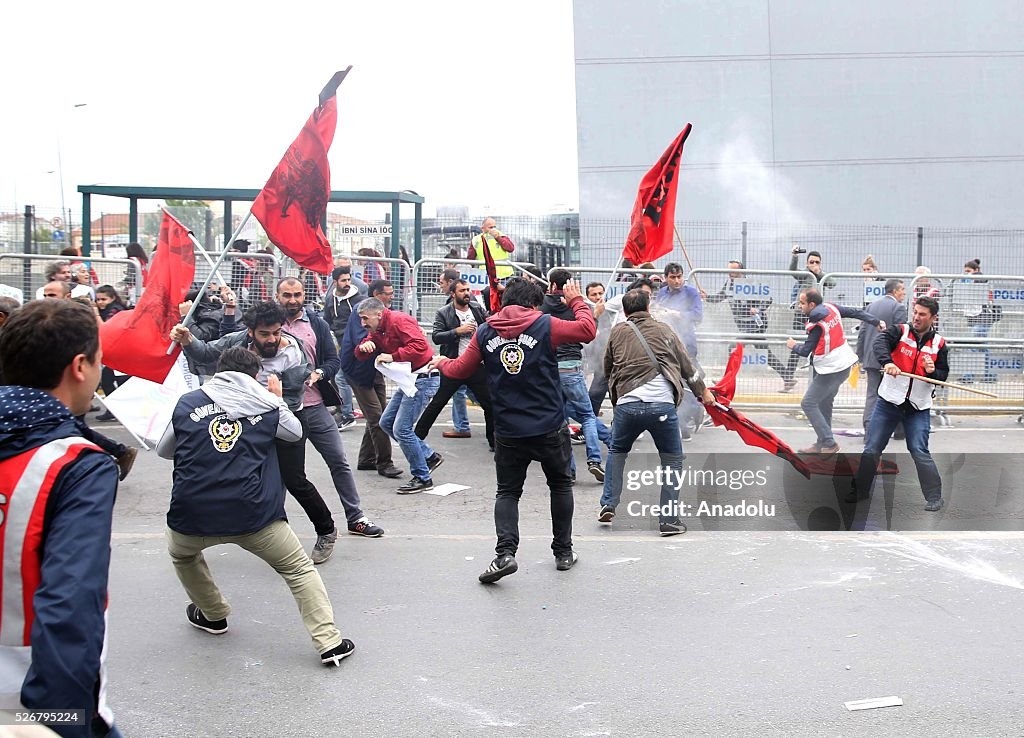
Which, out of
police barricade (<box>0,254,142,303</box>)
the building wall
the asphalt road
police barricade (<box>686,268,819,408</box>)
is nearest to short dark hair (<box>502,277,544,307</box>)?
the asphalt road

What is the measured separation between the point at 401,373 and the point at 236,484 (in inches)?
145

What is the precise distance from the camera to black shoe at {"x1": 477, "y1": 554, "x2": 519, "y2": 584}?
5.88m

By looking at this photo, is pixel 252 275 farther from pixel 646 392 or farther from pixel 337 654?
pixel 337 654

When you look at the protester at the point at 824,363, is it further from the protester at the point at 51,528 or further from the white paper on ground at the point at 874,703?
the protester at the point at 51,528

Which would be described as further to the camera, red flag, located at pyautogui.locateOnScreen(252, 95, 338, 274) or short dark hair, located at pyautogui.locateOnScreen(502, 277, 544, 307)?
red flag, located at pyautogui.locateOnScreen(252, 95, 338, 274)

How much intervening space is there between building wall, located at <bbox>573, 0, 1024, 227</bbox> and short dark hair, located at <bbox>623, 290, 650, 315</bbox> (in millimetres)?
14955

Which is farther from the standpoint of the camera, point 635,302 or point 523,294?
point 635,302

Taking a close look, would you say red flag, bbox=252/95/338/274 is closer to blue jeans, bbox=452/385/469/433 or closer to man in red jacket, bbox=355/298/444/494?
man in red jacket, bbox=355/298/444/494

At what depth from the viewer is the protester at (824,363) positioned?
32.2ft

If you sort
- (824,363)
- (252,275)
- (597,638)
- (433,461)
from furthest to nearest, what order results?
1. (252,275)
2. (824,363)
3. (433,461)
4. (597,638)

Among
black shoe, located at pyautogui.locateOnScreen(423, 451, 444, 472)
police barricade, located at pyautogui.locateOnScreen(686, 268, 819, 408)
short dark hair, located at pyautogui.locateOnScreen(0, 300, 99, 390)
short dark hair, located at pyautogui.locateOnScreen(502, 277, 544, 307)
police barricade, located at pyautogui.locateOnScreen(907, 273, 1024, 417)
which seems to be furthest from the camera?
police barricade, located at pyautogui.locateOnScreen(686, 268, 819, 408)

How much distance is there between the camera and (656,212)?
9547mm

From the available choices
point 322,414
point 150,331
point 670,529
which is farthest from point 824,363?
point 150,331

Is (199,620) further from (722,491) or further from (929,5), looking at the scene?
(929,5)
